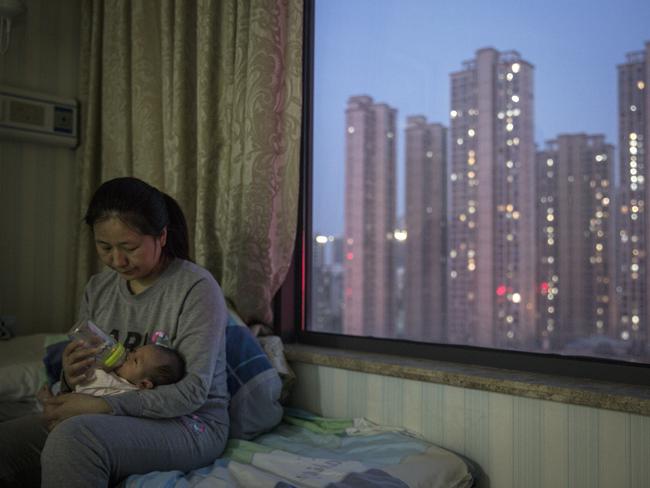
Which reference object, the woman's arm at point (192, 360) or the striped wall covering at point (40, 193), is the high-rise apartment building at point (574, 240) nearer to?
the woman's arm at point (192, 360)

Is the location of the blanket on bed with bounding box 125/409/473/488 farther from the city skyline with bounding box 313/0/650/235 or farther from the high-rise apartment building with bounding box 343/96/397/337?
the city skyline with bounding box 313/0/650/235

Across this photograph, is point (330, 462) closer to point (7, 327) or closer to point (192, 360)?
point (192, 360)

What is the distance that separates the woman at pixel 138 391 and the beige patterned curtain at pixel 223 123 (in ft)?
1.23

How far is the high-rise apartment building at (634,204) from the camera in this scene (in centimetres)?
160

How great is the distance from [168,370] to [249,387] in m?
0.35

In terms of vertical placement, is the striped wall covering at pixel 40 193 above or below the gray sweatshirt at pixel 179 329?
above

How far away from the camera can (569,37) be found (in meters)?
1.78

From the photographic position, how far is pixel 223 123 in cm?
224

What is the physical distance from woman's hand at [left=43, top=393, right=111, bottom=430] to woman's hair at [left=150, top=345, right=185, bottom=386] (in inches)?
5.0

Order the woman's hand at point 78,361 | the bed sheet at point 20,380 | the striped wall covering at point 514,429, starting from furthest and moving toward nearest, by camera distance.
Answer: the bed sheet at point 20,380, the woman's hand at point 78,361, the striped wall covering at point 514,429

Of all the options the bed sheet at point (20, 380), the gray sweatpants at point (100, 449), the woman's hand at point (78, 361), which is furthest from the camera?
the bed sheet at point (20, 380)

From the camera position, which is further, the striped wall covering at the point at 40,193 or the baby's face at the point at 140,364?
the striped wall covering at the point at 40,193

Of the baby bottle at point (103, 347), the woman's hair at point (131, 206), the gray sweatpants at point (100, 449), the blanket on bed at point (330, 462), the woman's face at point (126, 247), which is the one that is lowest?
the blanket on bed at point (330, 462)

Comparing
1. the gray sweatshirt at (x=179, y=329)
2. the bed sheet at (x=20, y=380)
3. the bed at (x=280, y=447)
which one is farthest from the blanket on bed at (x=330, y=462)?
the bed sheet at (x=20, y=380)
